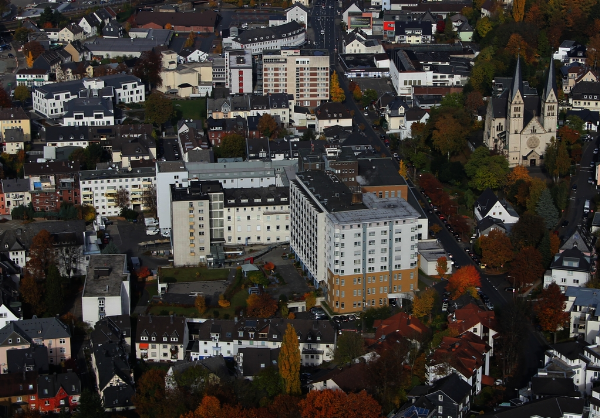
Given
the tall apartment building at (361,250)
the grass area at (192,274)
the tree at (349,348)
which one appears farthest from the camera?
the grass area at (192,274)

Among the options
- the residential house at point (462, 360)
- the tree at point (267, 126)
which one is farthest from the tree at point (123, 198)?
the residential house at point (462, 360)

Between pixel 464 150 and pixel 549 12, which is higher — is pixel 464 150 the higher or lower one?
the lower one

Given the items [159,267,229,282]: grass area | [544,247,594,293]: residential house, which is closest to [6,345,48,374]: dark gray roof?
[159,267,229,282]: grass area

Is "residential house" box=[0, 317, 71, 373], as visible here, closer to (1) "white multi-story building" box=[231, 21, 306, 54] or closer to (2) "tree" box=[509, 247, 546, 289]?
(2) "tree" box=[509, 247, 546, 289]

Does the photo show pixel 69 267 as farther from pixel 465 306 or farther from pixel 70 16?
pixel 70 16

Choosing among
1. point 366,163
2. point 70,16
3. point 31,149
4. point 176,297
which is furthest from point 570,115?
point 70,16

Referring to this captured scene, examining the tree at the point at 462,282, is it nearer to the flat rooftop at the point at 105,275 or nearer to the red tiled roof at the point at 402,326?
the red tiled roof at the point at 402,326
